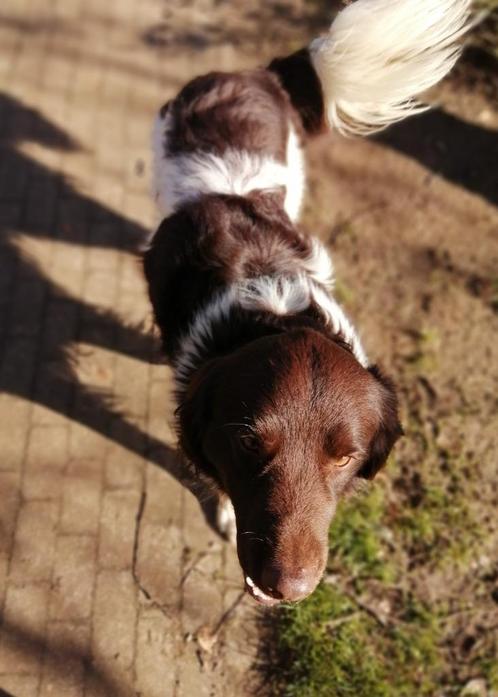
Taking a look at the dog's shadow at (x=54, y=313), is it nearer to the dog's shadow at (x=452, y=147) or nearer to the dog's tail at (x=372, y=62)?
the dog's tail at (x=372, y=62)

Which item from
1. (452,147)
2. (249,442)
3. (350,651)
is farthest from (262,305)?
(452,147)

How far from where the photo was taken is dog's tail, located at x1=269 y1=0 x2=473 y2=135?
136 inches

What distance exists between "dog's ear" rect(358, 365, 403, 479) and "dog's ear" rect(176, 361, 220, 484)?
0.60m

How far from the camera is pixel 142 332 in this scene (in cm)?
415

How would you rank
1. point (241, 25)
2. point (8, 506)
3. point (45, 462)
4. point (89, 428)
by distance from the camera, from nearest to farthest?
point (8, 506), point (45, 462), point (89, 428), point (241, 25)

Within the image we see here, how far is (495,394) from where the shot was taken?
4355 millimetres

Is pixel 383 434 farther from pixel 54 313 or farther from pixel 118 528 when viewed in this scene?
pixel 54 313

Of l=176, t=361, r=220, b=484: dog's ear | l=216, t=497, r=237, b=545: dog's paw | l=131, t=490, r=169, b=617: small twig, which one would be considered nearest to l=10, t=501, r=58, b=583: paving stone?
l=131, t=490, r=169, b=617: small twig

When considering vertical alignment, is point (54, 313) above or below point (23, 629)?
above

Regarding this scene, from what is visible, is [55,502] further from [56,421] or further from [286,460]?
[286,460]

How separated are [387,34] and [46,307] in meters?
2.39

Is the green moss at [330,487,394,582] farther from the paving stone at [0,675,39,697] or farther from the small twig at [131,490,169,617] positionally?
the paving stone at [0,675,39,697]

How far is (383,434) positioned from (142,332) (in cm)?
196

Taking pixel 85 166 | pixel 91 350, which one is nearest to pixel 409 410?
pixel 91 350
